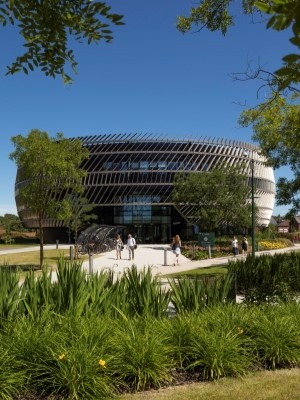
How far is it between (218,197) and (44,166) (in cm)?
2139

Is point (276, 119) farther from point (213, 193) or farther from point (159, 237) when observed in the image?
point (159, 237)

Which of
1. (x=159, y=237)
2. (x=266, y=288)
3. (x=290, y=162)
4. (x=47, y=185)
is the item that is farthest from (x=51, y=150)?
(x=159, y=237)

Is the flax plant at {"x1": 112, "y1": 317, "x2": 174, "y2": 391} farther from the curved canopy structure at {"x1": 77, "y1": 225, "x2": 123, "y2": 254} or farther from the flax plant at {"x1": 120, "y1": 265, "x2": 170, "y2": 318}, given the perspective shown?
the curved canopy structure at {"x1": 77, "y1": 225, "x2": 123, "y2": 254}

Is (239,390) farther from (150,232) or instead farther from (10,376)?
(150,232)

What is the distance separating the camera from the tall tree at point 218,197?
41406 mm

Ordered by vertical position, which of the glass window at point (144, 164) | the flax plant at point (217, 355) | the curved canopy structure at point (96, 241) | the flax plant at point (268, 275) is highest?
the glass window at point (144, 164)

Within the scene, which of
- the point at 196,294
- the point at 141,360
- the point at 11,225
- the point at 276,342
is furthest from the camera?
the point at 11,225

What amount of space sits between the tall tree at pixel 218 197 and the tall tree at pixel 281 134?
21.7m

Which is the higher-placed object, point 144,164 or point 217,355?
point 144,164

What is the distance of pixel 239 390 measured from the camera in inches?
193

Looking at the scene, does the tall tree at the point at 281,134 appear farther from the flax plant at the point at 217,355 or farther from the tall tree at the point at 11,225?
the tall tree at the point at 11,225

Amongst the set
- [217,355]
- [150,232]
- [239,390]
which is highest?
[150,232]

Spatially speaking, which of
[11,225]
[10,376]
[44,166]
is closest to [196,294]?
[10,376]

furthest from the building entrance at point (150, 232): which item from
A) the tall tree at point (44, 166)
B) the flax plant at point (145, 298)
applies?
the flax plant at point (145, 298)
